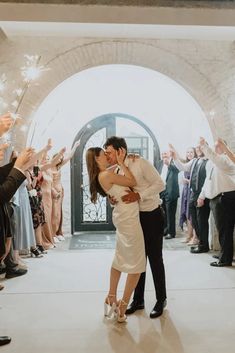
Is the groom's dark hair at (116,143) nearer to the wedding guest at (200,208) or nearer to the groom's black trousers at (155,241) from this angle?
the groom's black trousers at (155,241)

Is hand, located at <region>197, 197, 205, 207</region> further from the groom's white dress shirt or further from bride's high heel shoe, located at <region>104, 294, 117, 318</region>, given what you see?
bride's high heel shoe, located at <region>104, 294, 117, 318</region>

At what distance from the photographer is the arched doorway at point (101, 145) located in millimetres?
8359

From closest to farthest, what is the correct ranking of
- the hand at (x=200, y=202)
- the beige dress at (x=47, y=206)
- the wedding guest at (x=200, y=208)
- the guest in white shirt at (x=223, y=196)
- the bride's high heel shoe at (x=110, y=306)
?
the bride's high heel shoe at (x=110, y=306) → the guest in white shirt at (x=223, y=196) → the hand at (x=200, y=202) → the wedding guest at (x=200, y=208) → the beige dress at (x=47, y=206)

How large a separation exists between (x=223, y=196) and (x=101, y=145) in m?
3.55

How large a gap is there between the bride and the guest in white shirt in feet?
7.26

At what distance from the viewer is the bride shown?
328cm

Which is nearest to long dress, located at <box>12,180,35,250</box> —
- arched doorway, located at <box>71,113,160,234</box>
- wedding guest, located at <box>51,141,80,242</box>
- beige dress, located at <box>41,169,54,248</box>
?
beige dress, located at <box>41,169,54,248</box>

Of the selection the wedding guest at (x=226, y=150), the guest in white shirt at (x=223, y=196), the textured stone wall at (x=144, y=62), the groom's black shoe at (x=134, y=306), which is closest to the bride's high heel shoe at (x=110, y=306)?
the groom's black shoe at (x=134, y=306)

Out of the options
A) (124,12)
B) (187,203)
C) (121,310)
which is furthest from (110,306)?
(187,203)

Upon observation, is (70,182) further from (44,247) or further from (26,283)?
(26,283)

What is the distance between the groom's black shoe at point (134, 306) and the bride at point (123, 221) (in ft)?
0.62

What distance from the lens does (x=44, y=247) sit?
21.5 feet

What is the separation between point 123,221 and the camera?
331 centimetres

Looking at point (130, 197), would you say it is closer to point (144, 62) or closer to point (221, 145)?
point (221, 145)
